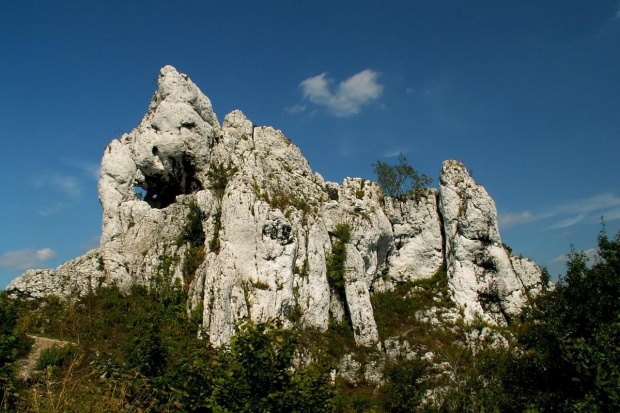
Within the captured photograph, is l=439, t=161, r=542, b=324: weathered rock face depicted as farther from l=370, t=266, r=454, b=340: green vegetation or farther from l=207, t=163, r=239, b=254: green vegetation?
l=207, t=163, r=239, b=254: green vegetation

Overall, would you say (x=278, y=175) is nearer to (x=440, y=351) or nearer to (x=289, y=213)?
(x=289, y=213)

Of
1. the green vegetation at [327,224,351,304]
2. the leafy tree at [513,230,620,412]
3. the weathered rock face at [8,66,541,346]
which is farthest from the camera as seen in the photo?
the green vegetation at [327,224,351,304]

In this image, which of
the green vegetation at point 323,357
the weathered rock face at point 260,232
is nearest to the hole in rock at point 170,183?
the weathered rock face at point 260,232

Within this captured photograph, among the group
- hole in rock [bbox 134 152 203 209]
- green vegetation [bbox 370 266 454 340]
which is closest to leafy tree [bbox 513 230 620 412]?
green vegetation [bbox 370 266 454 340]

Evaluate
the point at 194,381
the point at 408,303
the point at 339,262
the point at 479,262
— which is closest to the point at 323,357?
the point at 194,381

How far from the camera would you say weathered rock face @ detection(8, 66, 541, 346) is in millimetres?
30359

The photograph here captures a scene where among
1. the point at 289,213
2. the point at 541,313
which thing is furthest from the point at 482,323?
the point at 289,213

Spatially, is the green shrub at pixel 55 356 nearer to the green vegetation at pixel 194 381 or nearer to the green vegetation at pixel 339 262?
the green vegetation at pixel 194 381

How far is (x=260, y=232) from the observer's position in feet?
102

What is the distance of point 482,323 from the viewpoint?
34688mm

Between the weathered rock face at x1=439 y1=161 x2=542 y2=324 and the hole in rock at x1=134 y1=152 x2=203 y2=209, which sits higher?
the hole in rock at x1=134 y1=152 x2=203 y2=209

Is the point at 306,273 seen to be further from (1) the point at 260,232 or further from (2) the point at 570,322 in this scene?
(2) the point at 570,322

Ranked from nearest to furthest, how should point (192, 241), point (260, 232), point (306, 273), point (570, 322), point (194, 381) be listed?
point (194, 381), point (570, 322), point (260, 232), point (306, 273), point (192, 241)

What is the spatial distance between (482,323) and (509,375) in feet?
48.2
